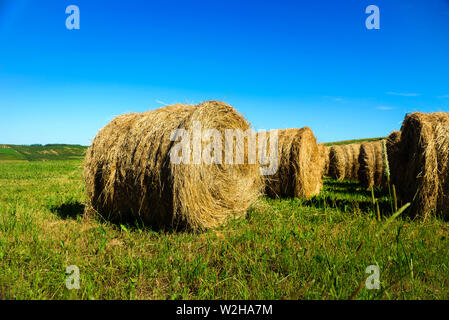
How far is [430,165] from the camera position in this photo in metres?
6.00

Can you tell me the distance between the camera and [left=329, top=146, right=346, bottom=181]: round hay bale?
49.8 feet

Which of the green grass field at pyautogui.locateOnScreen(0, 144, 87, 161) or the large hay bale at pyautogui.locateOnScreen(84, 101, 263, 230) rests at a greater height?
the green grass field at pyautogui.locateOnScreen(0, 144, 87, 161)

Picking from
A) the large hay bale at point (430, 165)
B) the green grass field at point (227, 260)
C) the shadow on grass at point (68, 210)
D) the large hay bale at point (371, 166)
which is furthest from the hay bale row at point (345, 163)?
the shadow on grass at point (68, 210)

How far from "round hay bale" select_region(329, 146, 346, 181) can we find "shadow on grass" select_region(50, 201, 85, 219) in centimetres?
1275

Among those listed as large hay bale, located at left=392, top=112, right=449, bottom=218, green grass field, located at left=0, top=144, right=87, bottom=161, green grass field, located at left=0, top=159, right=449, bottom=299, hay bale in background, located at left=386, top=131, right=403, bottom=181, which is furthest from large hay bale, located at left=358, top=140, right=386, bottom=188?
green grass field, located at left=0, top=144, right=87, bottom=161

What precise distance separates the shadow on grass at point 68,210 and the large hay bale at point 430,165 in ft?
25.0

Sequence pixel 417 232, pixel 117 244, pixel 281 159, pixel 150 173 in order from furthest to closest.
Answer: pixel 281 159 < pixel 150 173 < pixel 417 232 < pixel 117 244

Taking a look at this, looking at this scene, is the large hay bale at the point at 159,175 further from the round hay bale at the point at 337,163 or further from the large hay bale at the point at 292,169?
the round hay bale at the point at 337,163

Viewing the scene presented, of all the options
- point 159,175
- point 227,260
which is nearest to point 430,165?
point 227,260

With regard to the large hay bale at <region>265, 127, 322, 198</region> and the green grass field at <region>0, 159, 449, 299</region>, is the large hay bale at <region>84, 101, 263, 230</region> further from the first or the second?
the large hay bale at <region>265, 127, 322, 198</region>

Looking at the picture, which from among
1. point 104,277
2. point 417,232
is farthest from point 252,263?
point 417,232
